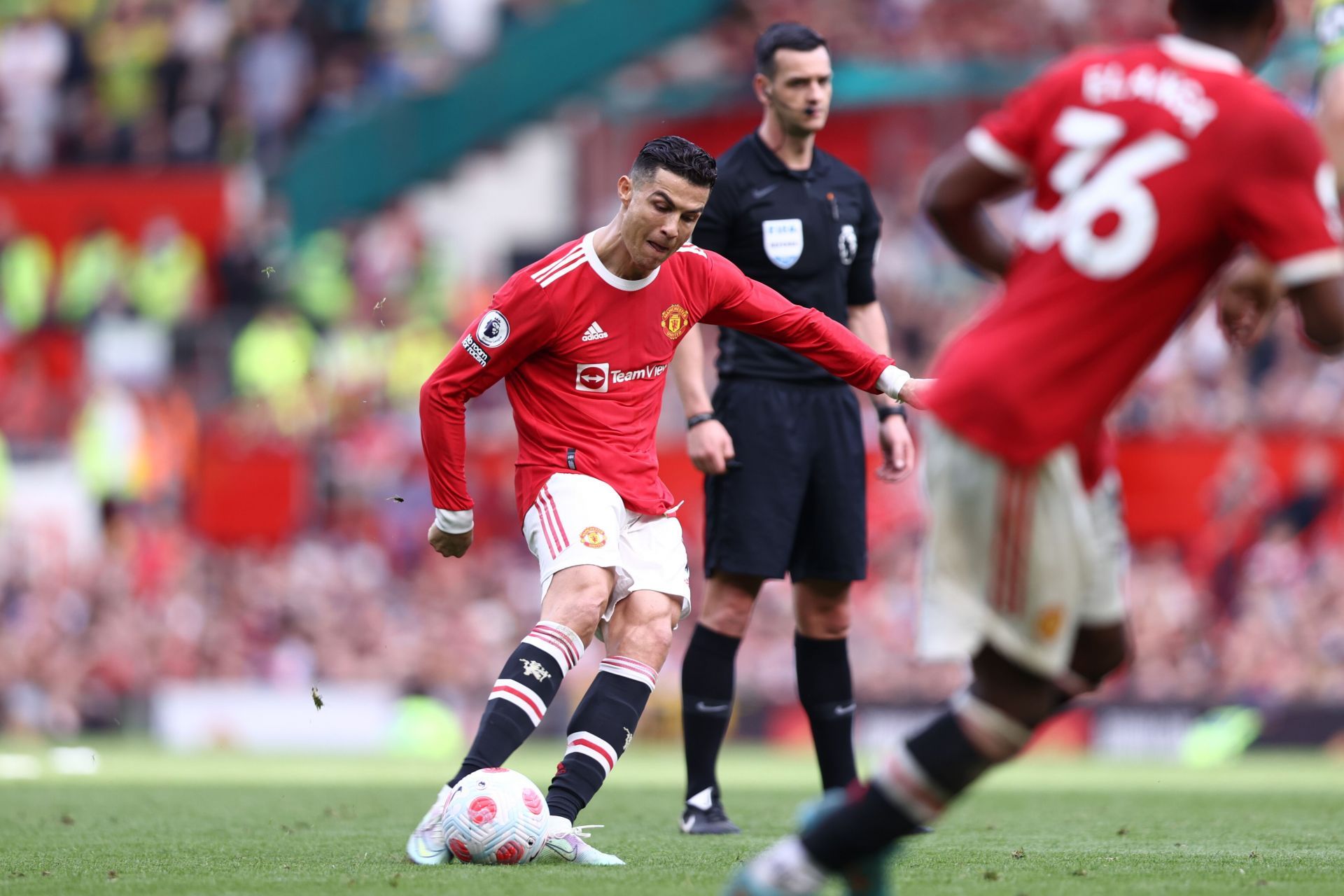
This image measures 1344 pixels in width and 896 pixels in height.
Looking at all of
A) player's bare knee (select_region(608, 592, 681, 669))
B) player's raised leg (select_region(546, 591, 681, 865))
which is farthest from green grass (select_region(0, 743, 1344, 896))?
player's bare knee (select_region(608, 592, 681, 669))

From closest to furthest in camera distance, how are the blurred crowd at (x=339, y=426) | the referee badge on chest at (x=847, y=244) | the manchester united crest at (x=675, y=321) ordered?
the manchester united crest at (x=675, y=321) → the referee badge on chest at (x=847, y=244) → the blurred crowd at (x=339, y=426)

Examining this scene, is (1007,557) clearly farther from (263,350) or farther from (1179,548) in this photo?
(263,350)

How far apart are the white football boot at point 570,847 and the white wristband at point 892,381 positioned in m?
1.75

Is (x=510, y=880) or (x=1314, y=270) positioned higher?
(x=1314, y=270)

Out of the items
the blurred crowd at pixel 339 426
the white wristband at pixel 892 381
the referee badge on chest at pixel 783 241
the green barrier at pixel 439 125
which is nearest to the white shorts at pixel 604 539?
the white wristband at pixel 892 381

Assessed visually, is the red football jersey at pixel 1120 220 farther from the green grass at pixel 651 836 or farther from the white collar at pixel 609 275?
the white collar at pixel 609 275

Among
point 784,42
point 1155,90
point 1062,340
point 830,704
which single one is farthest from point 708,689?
point 1155,90

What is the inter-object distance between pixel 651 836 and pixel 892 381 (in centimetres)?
211

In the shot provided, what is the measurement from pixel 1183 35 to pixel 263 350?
16825 mm

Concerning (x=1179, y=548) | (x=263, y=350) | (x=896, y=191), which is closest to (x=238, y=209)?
(x=263, y=350)

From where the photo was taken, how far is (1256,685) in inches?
606

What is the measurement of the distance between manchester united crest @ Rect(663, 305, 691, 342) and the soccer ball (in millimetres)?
1615

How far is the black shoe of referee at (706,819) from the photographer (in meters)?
7.66

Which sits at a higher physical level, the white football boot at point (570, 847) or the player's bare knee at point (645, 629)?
the player's bare knee at point (645, 629)
